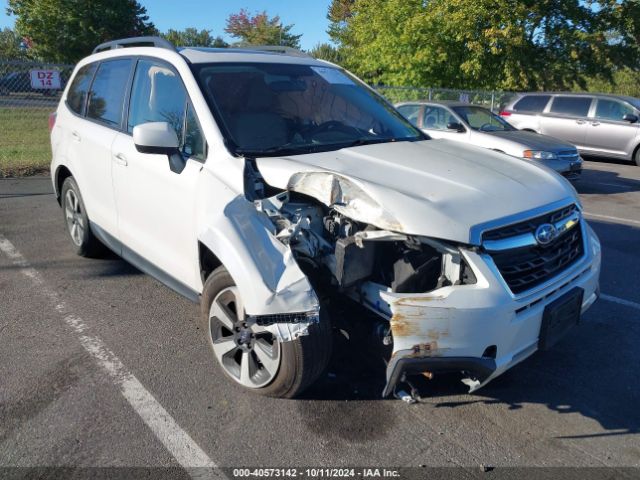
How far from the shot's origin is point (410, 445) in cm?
277

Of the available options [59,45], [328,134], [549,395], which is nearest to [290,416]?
[549,395]

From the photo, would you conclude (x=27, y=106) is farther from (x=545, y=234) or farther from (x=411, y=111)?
(x=545, y=234)

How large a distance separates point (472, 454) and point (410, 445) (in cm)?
30

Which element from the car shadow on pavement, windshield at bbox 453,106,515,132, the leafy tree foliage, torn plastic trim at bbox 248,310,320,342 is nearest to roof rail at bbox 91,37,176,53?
torn plastic trim at bbox 248,310,320,342

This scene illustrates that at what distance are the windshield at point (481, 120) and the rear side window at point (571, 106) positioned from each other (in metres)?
4.45

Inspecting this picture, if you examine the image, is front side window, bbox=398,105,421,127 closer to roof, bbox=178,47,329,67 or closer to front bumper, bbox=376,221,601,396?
roof, bbox=178,47,329,67

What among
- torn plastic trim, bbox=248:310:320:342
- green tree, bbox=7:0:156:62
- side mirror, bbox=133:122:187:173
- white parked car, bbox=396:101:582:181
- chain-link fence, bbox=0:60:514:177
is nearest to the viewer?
torn plastic trim, bbox=248:310:320:342

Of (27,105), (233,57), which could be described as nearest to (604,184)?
(233,57)

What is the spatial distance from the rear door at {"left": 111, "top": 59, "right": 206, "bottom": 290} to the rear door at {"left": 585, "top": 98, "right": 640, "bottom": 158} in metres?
12.5

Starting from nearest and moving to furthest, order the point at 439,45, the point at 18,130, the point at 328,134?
the point at 328,134 → the point at 18,130 → the point at 439,45

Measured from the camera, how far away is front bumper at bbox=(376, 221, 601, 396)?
8.37ft

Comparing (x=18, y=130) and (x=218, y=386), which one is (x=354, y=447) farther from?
(x=18, y=130)

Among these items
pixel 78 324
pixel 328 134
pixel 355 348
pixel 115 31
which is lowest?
pixel 78 324

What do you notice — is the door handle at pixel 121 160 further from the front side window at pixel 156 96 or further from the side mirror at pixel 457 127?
the side mirror at pixel 457 127
